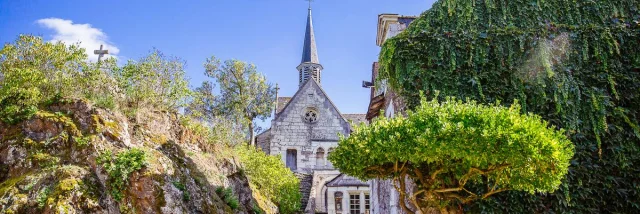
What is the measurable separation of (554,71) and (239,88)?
2213cm

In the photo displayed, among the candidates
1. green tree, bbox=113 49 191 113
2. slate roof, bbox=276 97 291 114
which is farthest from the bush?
slate roof, bbox=276 97 291 114

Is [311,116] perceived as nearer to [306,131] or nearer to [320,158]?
[306,131]

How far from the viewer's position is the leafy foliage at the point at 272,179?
53.6 ft

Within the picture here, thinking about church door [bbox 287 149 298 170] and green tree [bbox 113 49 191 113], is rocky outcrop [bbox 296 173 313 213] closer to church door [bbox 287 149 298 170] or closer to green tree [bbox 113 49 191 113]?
church door [bbox 287 149 298 170]

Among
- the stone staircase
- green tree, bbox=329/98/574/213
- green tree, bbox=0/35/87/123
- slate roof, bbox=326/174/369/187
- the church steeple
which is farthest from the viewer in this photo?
the church steeple

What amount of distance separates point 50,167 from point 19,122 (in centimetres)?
169

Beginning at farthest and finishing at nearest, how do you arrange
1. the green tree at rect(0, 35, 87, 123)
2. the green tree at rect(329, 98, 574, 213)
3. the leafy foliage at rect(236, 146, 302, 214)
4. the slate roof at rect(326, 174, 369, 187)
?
the slate roof at rect(326, 174, 369, 187) → the leafy foliage at rect(236, 146, 302, 214) → the green tree at rect(0, 35, 87, 123) → the green tree at rect(329, 98, 574, 213)

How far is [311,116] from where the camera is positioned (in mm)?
29828

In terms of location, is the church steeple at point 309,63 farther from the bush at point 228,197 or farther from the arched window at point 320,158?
the bush at point 228,197

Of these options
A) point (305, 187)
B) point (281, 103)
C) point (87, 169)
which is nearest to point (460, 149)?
point (87, 169)

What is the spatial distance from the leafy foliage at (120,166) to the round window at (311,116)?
20443 mm

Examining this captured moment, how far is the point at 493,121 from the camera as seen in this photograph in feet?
19.1

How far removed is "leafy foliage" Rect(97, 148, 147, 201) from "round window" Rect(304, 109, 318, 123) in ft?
67.1

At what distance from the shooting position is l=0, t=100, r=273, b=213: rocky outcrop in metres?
8.58
